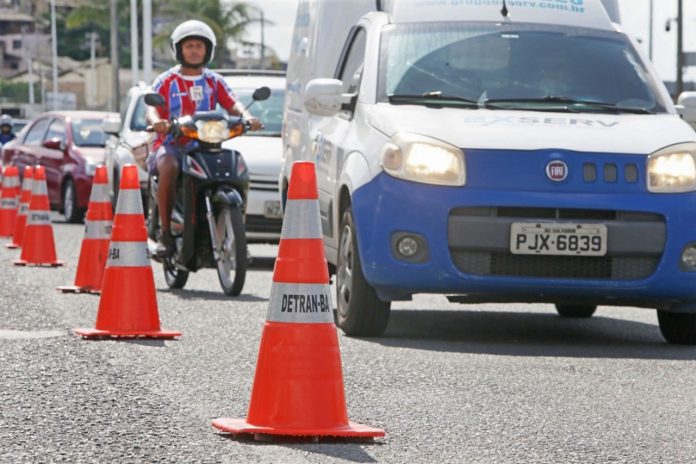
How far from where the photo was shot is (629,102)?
34.0 ft

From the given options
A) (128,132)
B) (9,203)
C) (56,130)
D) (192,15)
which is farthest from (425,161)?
(192,15)

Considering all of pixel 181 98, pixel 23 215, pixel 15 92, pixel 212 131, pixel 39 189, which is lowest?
pixel 15 92

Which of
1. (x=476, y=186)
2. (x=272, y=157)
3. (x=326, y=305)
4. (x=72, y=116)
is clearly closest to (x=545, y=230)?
(x=476, y=186)

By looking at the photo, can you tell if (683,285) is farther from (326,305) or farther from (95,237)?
(95,237)

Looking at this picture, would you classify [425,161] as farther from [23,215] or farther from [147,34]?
[147,34]

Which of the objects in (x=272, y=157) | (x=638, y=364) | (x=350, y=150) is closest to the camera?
(x=638, y=364)

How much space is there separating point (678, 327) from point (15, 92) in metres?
148

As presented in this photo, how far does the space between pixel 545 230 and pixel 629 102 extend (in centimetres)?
147

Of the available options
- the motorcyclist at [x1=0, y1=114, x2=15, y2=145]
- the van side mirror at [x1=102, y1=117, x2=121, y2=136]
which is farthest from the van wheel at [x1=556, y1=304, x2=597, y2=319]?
the motorcyclist at [x1=0, y1=114, x2=15, y2=145]

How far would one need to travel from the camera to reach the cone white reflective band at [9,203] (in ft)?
70.6

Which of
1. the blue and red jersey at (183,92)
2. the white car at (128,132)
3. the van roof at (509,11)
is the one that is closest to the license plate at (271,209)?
the white car at (128,132)

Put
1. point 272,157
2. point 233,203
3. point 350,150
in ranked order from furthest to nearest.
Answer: point 272,157
point 233,203
point 350,150

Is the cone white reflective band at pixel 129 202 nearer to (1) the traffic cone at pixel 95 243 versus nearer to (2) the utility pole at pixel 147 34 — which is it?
(1) the traffic cone at pixel 95 243

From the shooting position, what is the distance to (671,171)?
9469 mm
